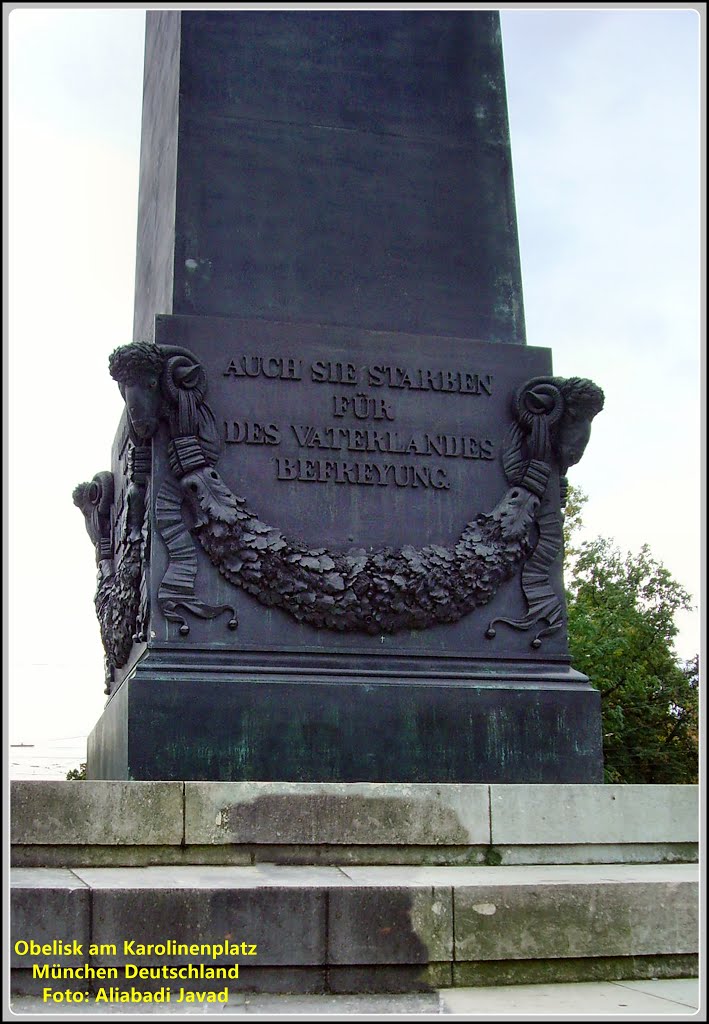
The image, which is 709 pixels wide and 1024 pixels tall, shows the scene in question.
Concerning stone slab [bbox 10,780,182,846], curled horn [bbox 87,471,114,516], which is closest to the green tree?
curled horn [bbox 87,471,114,516]

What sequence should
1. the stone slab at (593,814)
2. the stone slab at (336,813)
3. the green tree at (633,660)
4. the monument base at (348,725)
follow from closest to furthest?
the stone slab at (336,813) → the stone slab at (593,814) → the monument base at (348,725) → the green tree at (633,660)

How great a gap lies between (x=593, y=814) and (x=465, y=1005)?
2157 millimetres

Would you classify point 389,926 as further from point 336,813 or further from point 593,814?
point 593,814

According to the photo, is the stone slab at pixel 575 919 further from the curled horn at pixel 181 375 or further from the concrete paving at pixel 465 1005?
the curled horn at pixel 181 375

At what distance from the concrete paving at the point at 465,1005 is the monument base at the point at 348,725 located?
8.40 feet

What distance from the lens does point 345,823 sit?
750cm

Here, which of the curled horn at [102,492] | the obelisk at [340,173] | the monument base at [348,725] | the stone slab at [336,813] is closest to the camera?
the stone slab at [336,813]

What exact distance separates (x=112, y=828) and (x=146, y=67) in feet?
27.1

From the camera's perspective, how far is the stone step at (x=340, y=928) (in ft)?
20.4

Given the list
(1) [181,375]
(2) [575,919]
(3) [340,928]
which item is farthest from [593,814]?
(1) [181,375]

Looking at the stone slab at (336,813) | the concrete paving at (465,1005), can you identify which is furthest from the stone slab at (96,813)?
the concrete paving at (465,1005)

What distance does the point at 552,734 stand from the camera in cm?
939

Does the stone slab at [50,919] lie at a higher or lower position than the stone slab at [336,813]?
lower

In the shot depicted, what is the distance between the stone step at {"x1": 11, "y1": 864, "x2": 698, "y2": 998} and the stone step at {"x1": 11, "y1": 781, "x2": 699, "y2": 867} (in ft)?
0.60
